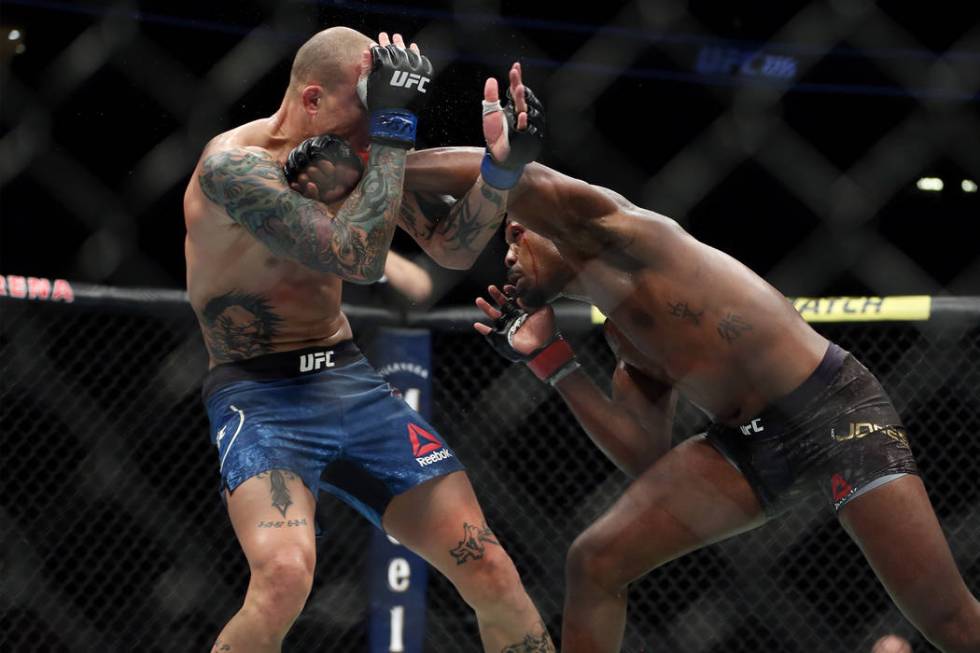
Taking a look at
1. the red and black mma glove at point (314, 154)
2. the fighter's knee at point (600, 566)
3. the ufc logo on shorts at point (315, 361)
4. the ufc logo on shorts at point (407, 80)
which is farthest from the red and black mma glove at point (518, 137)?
the fighter's knee at point (600, 566)

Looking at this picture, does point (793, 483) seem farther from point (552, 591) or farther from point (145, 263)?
point (145, 263)

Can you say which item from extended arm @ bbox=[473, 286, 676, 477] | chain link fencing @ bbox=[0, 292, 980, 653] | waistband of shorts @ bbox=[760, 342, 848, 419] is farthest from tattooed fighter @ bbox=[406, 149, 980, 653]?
chain link fencing @ bbox=[0, 292, 980, 653]

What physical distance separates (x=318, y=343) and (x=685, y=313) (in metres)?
0.72

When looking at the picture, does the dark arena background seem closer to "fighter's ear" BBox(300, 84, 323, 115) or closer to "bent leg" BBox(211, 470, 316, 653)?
"fighter's ear" BBox(300, 84, 323, 115)

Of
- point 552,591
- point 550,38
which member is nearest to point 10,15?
point 550,38

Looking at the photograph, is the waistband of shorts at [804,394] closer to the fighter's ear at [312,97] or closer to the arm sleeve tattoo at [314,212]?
the arm sleeve tattoo at [314,212]

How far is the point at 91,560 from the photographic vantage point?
12.9ft

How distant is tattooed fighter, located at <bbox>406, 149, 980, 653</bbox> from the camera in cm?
238

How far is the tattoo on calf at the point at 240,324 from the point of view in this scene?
225 cm

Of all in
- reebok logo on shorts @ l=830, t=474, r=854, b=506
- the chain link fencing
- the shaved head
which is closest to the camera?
the shaved head

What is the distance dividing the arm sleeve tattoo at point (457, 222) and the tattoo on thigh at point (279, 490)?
51cm

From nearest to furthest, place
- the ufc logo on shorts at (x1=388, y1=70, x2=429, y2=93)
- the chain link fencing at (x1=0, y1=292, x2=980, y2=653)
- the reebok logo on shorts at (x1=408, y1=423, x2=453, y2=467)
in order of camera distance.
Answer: the ufc logo on shorts at (x1=388, y1=70, x2=429, y2=93), the reebok logo on shorts at (x1=408, y1=423, x2=453, y2=467), the chain link fencing at (x1=0, y1=292, x2=980, y2=653)

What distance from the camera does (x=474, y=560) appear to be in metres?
2.22

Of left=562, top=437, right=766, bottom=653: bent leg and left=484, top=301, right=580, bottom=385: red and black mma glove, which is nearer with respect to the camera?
left=562, top=437, right=766, bottom=653: bent leg
